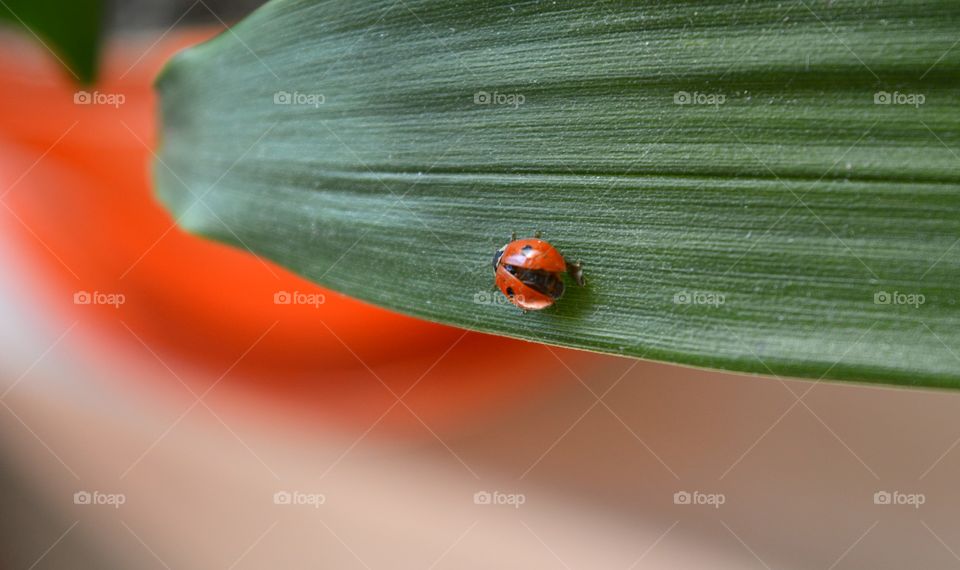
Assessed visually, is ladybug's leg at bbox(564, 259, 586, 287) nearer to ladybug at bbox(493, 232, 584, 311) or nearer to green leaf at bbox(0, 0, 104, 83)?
ladybug at bbox(493, 232, 584, 311)

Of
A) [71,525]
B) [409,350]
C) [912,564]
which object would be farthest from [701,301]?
[71,525]

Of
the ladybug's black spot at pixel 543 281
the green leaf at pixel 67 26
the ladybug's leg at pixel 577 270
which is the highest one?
the green leaf at pixel 67 26

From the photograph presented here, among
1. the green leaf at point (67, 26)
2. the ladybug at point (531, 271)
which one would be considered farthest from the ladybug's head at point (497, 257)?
the green leaf at point (67, 26)

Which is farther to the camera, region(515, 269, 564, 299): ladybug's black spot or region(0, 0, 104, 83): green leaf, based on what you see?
region(0, 0, 104, 83): green leaf

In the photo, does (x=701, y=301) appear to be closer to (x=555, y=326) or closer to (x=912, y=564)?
(x=555, y=326)

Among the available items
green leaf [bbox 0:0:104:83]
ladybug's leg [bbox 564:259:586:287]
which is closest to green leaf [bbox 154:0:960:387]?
ladybug's leg [bbox 564:259:586:287]

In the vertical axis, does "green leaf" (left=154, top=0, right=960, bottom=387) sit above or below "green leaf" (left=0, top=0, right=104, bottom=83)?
below

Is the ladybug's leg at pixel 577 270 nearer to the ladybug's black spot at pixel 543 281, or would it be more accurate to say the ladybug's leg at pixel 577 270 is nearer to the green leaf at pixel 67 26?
the ladybug's black spot at pixel 543 281
